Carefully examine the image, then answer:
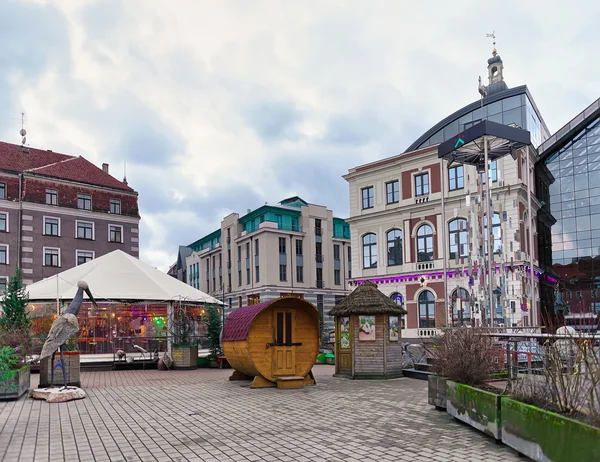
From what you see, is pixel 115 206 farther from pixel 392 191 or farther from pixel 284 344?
pixel 284 344

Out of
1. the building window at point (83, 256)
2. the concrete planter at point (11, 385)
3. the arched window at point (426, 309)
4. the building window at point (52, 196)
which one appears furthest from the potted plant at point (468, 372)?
the building window at point (52, 196)

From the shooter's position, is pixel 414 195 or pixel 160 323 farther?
pixel 414 195

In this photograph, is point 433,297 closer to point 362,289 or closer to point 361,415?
point 362,289

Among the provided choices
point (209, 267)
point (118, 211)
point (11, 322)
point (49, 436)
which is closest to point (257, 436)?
point (49, 436)

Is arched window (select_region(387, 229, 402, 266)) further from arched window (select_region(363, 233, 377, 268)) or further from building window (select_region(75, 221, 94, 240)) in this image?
building window (select_region(75, 221, 94, 240))

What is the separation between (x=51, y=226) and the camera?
40844 mm

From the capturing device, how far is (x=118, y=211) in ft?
145

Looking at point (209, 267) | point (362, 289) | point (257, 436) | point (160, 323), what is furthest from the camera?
point (209, 267)

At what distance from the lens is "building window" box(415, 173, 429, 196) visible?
38.6m

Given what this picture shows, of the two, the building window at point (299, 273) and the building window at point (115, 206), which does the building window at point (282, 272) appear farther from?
the building window at point (115, 206)

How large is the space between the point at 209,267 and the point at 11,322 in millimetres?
48902

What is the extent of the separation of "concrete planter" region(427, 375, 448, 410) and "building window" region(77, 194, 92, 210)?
3649 centimetres

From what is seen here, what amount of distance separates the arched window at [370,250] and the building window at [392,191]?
2.96 meters

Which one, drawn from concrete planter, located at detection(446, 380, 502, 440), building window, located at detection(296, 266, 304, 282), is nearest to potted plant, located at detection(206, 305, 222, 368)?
concrete planter, located at detection(446, 380, 502, 440)
